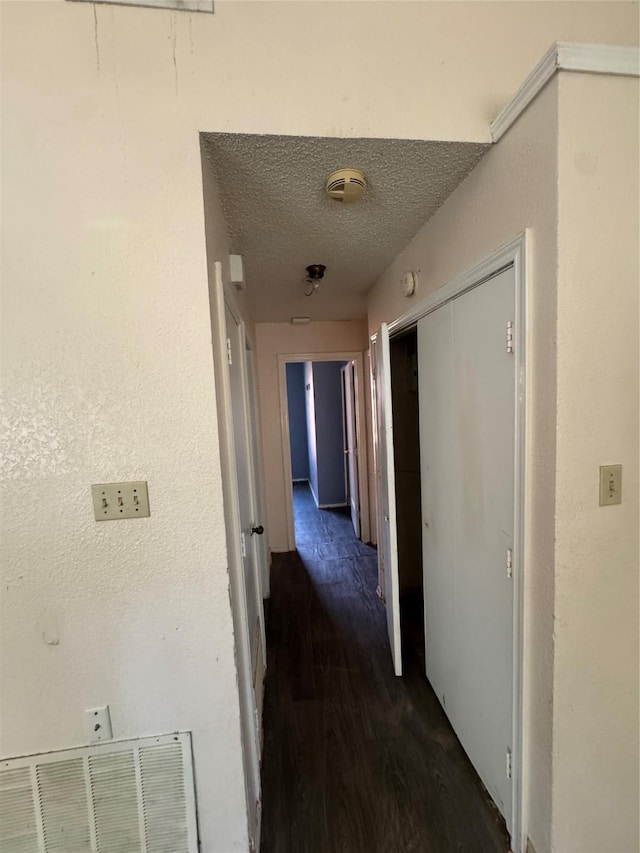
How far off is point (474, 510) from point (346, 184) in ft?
4.12

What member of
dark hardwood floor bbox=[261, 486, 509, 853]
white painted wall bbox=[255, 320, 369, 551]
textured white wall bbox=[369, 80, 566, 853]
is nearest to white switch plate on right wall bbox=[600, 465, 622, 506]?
textured white wall bbox=[369, 80, 566, 853]

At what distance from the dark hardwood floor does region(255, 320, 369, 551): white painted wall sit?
1.24 metres

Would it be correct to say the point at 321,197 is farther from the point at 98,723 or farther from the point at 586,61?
the point at 98,723

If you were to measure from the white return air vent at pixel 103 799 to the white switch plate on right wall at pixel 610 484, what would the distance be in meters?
1.44

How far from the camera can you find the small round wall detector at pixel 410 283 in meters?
1.79

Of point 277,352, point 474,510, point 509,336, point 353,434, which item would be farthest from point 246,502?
point 353,434

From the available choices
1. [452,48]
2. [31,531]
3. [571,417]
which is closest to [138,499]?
[31,531]

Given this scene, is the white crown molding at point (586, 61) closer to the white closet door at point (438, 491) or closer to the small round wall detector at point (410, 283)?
the white closet door at point (438, 491)

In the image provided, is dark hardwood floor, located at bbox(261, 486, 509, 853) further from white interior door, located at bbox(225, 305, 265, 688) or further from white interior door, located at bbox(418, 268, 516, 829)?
white interior door, located at bbox(225, 305, 265, 688)

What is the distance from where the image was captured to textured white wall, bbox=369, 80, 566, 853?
961mm

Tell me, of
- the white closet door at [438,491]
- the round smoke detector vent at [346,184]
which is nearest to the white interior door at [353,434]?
the white closet door at [438,491]

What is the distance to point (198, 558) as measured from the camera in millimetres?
1086

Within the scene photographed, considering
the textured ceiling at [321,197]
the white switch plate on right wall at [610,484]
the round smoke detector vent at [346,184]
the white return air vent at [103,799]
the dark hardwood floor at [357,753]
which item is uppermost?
the textured ceiling at [321,197]

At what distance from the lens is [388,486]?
185 centimetres
